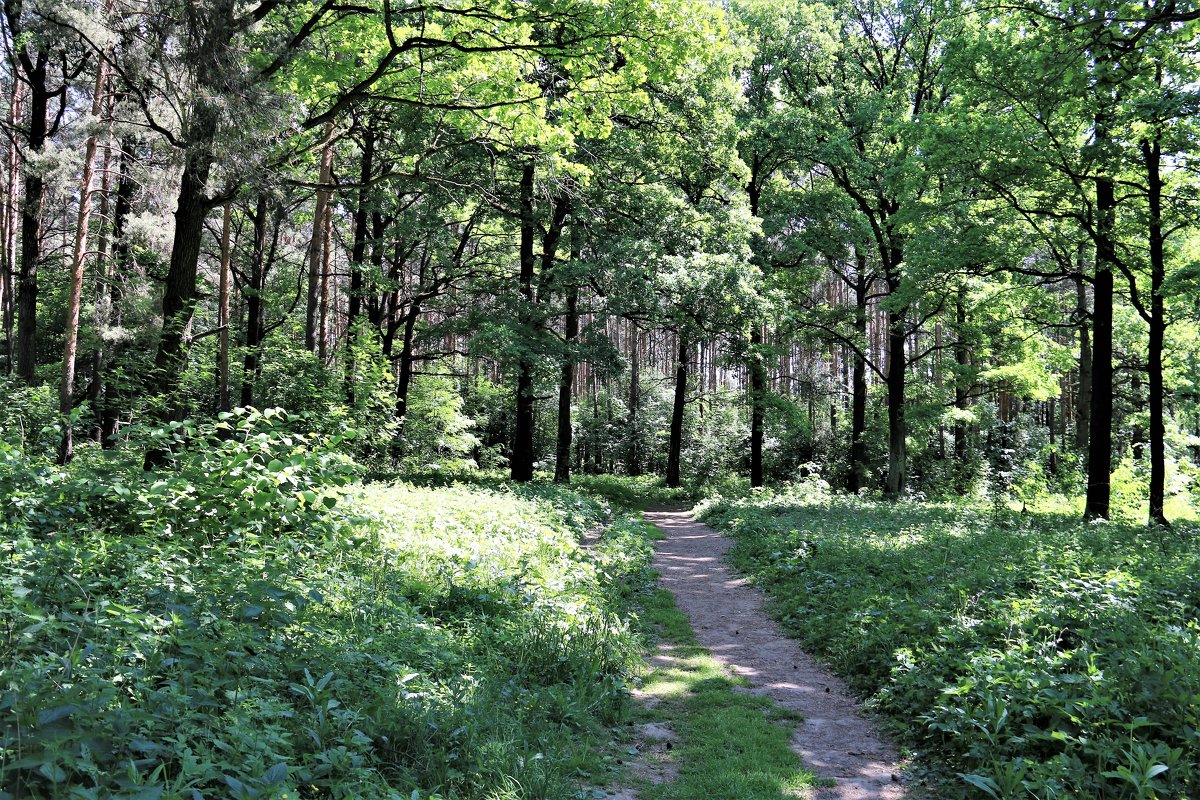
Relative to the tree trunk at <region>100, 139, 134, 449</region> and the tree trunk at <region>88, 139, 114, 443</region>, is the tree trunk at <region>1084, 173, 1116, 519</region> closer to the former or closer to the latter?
the tree trunk at <region>100, 139, 134, 449</region>

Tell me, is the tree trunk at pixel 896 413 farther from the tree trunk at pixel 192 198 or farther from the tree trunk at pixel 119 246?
the tree trunk at pixel 119 246

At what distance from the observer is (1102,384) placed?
41.6 feet

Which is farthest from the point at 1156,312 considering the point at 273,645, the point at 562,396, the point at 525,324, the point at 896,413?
the point at 273,645

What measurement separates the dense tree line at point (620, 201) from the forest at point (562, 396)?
0.12m

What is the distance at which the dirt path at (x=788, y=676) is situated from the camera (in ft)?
13.8

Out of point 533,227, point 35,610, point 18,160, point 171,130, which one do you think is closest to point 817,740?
point 35,610

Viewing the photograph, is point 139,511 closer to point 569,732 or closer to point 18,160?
point 569,732

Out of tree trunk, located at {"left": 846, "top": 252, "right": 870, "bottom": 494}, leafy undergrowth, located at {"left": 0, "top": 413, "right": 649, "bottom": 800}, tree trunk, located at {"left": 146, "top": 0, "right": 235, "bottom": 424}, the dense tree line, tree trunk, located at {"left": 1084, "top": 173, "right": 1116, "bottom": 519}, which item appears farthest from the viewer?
tree trunk, located at {"left": 846, "top": 252, "right": 870, "bottom": 494}

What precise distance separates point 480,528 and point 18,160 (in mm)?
17473

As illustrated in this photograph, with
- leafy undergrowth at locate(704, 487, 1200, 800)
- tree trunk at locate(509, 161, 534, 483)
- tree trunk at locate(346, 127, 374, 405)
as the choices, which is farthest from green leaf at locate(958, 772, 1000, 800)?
tree trunk at locate(509, 161, 534, 483)

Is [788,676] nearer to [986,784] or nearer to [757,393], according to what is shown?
[986,784]

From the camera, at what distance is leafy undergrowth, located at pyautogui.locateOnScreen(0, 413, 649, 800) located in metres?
2.47

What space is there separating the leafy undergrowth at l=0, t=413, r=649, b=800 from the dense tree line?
3.17 ft

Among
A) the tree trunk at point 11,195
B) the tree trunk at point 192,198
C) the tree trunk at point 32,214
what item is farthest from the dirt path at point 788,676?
the tree trunk at point 11,195
